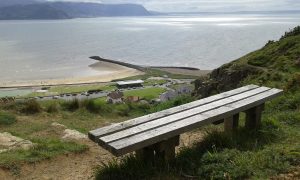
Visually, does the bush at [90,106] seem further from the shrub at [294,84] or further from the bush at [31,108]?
the shrub at [294,84]

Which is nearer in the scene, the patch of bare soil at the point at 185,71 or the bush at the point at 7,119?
the bush at the point at 7,119

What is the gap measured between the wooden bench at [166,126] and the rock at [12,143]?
3086mm

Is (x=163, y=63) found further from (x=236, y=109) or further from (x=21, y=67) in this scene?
(x=236, y=109)

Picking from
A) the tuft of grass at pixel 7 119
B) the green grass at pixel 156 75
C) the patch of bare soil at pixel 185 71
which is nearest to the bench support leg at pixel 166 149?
the tuft of grass at pixel 7 119

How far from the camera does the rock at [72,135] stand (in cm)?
787

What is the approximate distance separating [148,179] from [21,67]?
6452 cm

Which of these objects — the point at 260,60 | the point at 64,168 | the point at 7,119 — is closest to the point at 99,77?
the point at 260,60

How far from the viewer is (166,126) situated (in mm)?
4340

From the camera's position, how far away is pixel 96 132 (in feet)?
13.8

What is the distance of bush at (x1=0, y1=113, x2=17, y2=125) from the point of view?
350 inches

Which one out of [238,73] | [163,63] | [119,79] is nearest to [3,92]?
[119,79]

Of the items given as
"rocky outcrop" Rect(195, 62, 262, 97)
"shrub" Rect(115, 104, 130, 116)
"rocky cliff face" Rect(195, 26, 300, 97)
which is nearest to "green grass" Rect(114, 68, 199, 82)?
"rocky outcrop" Rect(195, 62, 262, 97)

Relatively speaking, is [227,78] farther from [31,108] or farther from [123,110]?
[31,108]

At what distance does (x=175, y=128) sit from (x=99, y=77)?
181 feet
